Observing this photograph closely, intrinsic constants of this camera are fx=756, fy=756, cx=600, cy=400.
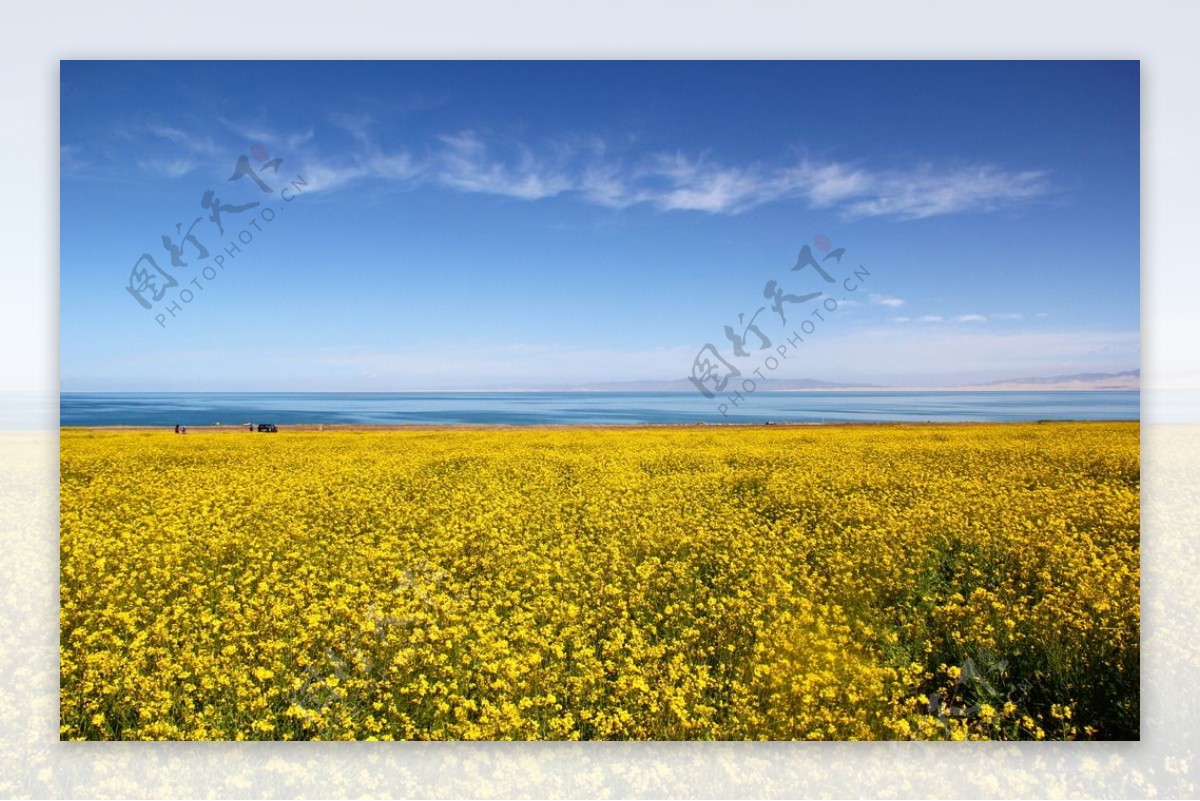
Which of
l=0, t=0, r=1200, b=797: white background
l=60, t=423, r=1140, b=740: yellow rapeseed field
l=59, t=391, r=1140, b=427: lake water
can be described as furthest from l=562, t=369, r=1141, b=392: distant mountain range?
l=60, t=423, r=1140, b=740: yellow rapeseed field

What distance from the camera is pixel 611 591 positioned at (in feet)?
14.3

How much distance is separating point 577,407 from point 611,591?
3.88 feet

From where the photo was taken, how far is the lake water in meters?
4.43

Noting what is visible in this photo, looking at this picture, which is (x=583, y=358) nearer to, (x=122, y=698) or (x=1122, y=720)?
(x=122, y=698)

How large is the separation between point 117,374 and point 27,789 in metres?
2.30

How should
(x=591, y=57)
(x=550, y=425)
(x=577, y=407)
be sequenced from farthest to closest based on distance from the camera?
(x=550, y=425)
(x=577, y=407)
(x=591, y=57)

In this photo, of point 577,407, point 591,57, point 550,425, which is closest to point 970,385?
point 577,407

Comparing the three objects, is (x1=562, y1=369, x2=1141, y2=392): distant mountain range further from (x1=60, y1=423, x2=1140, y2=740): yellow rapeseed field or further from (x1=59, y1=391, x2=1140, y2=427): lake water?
(x1=60, y1=423, x2=1140, y2=740): yellow rapeseed field

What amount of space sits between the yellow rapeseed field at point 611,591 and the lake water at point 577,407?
213 mm

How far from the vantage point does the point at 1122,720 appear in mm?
4047

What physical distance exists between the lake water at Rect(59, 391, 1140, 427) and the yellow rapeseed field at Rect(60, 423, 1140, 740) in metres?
0.21

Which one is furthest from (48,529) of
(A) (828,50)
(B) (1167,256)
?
(B) (1167,256)

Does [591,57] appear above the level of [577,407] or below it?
above

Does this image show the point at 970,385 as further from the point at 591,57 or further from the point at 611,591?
the point at 591,57
